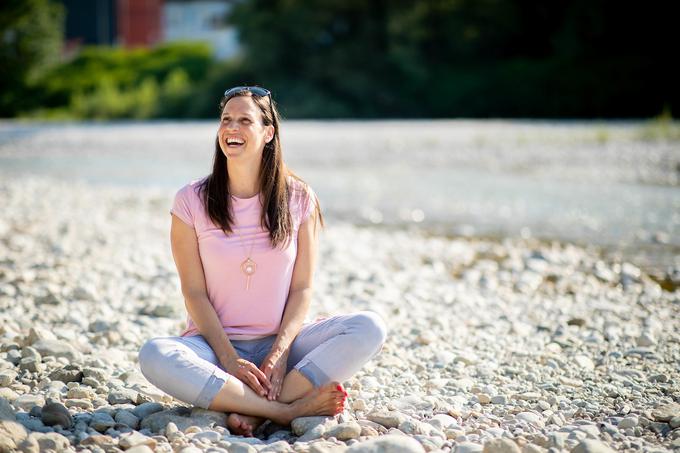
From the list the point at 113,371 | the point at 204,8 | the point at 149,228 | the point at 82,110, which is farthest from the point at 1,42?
the point at 113,371

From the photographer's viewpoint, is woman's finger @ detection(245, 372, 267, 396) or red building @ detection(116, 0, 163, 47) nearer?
woman's finger @ detection(245, 372, 267, 396)

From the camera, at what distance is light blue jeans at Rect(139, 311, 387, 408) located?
2898 mm

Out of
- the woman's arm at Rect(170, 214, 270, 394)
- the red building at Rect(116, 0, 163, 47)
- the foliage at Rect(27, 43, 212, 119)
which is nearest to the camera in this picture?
the woman's arm at Rect(170, 214, 270, 394)

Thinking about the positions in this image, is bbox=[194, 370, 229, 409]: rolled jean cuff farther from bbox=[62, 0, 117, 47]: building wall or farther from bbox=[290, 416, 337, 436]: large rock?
bbox=[62, 0, 117, 47]: building wall

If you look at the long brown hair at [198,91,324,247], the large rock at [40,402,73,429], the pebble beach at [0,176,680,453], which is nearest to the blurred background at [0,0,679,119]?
the pebble beach at [0,176,680,453]

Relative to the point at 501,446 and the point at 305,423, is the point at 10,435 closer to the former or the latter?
the point at 305,423

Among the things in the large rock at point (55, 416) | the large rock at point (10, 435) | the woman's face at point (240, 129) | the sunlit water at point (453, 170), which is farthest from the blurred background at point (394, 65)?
the large rock at point (10, 435)

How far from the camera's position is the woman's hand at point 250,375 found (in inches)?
116

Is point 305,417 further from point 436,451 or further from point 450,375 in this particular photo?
point 450,375

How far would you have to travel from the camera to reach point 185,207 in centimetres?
319

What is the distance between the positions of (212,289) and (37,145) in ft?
48.3

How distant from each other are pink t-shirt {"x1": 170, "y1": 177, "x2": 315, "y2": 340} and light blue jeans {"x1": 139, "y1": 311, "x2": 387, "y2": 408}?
88 millimetres

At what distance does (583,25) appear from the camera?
2800 cm

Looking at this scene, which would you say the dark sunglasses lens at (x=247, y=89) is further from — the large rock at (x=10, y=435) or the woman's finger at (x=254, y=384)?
the large rock at (x=10, y=435)
